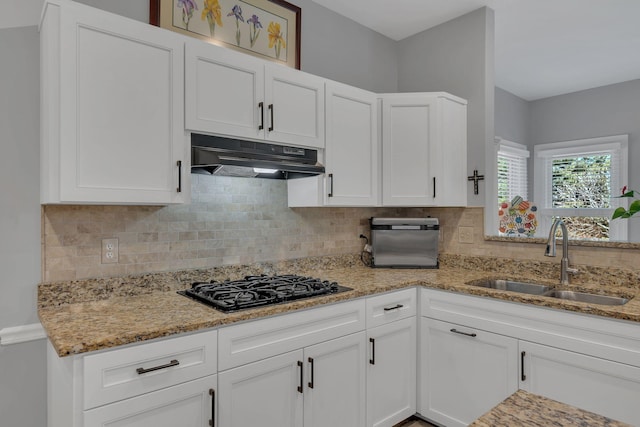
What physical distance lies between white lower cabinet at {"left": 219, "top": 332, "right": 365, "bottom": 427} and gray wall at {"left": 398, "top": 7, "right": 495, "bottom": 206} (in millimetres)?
1532

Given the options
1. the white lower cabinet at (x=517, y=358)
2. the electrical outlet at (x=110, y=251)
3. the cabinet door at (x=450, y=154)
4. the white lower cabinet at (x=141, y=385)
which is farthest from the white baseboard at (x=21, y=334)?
the cabinet door at (x=450, y=154)

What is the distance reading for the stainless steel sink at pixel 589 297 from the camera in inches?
81.5

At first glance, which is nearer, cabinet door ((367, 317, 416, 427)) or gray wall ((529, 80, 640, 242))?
cabinet door ((367, 317, 416, 427))

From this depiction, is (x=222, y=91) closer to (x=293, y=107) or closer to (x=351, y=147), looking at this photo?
(x=293, y=107)

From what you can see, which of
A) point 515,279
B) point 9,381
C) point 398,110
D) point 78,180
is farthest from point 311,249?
point 9,381

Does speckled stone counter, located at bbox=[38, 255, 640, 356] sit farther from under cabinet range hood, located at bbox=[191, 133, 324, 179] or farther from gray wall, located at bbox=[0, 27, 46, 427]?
under cabinet range hood, located at bbox=[191, 133, 324, 179]

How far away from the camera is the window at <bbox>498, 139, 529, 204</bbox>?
458 cm

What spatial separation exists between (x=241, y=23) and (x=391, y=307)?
188cm

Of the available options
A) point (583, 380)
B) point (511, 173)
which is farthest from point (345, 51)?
point (511, 173)

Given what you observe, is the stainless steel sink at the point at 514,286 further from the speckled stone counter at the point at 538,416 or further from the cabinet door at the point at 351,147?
the speckled stone counter at the point at 538,416

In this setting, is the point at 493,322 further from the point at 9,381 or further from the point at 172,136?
the point at 9,381

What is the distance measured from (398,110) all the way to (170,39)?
1.54 metres

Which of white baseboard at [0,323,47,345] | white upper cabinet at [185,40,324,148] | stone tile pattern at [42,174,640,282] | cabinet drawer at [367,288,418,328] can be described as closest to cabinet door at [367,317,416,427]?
cabinet drawer at [367,288,418,328]

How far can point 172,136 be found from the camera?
1.76 m
